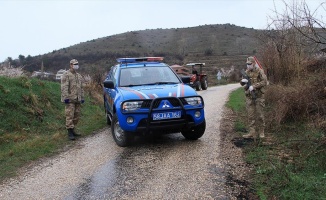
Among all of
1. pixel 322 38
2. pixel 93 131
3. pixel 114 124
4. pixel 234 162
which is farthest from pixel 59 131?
pixel 322 38

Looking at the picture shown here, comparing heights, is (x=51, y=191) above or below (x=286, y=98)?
below

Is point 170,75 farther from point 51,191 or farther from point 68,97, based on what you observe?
point 51,191

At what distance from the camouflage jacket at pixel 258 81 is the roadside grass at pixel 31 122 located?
4.47 meters

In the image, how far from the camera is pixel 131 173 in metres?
5.62

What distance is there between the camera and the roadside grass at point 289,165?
4.46 metres

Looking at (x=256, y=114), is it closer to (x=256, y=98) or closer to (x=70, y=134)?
(x=256, y=98)

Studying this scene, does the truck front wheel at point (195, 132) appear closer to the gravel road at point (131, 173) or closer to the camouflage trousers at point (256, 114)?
the gravel road at point (131, 173)

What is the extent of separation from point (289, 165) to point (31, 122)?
706cm

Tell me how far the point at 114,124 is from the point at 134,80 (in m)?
1.15

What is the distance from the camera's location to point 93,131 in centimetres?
959

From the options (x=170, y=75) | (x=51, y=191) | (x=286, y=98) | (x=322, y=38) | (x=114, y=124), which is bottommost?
(x=51, y=191)

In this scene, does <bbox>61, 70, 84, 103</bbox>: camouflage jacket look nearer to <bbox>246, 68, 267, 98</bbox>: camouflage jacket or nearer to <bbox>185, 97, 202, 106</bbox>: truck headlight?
<bbox>185, 97, 202, 106</bbox>: truck headlight

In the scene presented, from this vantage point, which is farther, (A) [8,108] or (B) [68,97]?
(A) [8,108]

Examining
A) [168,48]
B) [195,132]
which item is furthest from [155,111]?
[168,48]
